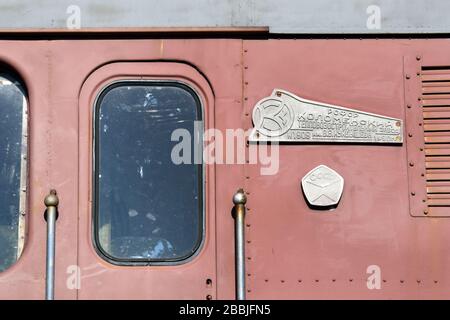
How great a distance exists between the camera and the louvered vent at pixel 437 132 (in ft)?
14.5

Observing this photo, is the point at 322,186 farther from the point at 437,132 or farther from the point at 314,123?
the point at 437,132

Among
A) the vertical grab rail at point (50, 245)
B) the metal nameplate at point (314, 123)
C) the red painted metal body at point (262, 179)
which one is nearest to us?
the vertical grab rail at point (50, 245)

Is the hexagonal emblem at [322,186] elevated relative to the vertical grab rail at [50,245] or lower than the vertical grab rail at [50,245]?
elevated

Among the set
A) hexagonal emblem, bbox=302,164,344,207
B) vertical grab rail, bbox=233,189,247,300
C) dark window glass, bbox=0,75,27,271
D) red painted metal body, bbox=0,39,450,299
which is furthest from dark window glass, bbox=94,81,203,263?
hexagonal emblem, bbox=302,164,344,207

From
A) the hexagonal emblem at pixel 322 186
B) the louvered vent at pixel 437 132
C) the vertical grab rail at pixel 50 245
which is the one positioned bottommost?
the vertical grab rail at pixel 50 245

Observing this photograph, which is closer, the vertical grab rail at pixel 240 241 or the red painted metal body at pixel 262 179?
the vertical grab rail at pixel 240 241

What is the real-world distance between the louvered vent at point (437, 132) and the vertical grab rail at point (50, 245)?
1684mm

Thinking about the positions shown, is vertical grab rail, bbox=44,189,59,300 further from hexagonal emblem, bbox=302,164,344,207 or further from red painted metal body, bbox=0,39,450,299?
hexagonal emblem, bbox=302,164,344,207

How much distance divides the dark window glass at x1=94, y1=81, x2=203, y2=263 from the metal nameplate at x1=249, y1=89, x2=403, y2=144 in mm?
324

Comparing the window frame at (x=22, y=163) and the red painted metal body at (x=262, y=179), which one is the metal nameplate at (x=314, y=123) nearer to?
the red painted metal body at (x=262, y=179)

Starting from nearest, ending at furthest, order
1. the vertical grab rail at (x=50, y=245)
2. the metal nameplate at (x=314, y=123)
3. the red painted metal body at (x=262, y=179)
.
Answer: the vertical grab rail at (x=50, y=245)
the red painted metal body at (x=262, y=179)
the metal nameplate at (x=314, y=123)

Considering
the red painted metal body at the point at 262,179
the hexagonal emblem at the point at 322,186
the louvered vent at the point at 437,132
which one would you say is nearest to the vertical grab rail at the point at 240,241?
the red painted metal body at the point at 262,179

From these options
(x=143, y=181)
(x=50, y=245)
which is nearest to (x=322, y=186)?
(x=143, y=181)

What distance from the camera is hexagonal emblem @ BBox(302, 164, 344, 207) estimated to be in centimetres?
438
